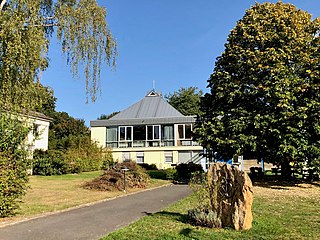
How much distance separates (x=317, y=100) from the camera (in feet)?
53.9

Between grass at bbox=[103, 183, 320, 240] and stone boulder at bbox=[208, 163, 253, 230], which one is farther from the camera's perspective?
stone boulder at bbox=[208, 163, 253, 230]

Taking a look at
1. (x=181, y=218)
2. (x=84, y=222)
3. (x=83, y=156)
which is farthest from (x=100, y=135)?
(x=181, y=218)

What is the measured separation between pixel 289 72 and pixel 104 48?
34.7ft

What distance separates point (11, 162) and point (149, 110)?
105 feet

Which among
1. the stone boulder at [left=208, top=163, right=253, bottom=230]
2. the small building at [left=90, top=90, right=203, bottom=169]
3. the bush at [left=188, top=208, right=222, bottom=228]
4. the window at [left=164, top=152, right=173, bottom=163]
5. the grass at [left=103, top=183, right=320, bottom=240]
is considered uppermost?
the small building at [left=90, top=90, right=203, bottom=169]

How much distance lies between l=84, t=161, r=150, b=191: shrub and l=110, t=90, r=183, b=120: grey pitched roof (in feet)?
69.8

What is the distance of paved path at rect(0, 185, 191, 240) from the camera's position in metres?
6.83

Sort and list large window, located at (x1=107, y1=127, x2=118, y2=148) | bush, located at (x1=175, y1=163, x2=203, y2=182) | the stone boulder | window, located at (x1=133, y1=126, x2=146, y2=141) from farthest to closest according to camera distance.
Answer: large window, located at (x1=107, y1=127, x2=118, y2=148) → window, located at (x1=133, y1=126, x2=146, y2=141) → bush, located at (x1=175, y1=163, x2=203, y2=182) → the stone boulder

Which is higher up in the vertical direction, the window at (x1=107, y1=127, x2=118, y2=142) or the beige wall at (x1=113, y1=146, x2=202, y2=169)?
the window at (x1=107, y1=127, x2=118, y2=142)

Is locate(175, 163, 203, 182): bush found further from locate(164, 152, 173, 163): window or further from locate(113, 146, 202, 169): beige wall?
locate(164, 152, 173, 163): window

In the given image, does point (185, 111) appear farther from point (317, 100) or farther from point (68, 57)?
point (68, 57)

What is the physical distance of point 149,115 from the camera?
1564 inches

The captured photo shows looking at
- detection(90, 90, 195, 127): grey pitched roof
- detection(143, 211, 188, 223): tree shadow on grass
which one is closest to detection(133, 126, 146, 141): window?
detection(90, 90, 195, 127): grey pitched roof

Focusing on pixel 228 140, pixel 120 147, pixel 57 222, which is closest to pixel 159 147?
pixel 120 147
